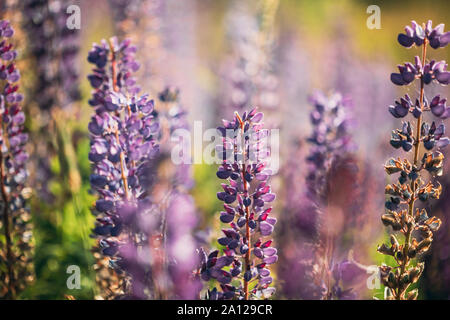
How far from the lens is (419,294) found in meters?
1.49

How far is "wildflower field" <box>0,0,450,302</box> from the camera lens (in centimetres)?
126

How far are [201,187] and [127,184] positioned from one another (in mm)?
1683

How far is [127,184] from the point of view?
1314 millimetres

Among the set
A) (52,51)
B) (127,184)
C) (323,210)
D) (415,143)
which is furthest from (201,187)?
(415,143)

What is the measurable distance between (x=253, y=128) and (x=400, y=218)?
527 millimetres

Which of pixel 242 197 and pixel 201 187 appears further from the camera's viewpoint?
pixel 201 187

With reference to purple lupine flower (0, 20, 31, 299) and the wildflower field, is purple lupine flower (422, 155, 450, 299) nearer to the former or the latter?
the wildflower field

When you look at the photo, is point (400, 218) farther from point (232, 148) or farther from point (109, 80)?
point (109, 80)

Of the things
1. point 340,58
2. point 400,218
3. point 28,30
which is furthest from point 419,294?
point 340,58

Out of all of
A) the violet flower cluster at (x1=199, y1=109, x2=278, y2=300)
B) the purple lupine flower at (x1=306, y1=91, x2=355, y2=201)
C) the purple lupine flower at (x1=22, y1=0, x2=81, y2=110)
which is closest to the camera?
the violet flower cluster at (x1=199, y1=109, x2=278, y2=300)

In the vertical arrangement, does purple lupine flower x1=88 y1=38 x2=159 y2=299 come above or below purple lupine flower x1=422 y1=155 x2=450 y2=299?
above

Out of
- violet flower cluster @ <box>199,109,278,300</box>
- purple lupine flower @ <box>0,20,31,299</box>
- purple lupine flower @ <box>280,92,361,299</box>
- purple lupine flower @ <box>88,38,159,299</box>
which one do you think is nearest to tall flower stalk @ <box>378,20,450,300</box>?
purple lupine flower @ <box>280,92,361,299</box>

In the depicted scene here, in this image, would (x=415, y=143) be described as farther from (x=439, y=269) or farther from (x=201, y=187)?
(x=201, y=187)

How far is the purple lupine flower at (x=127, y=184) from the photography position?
125cm
